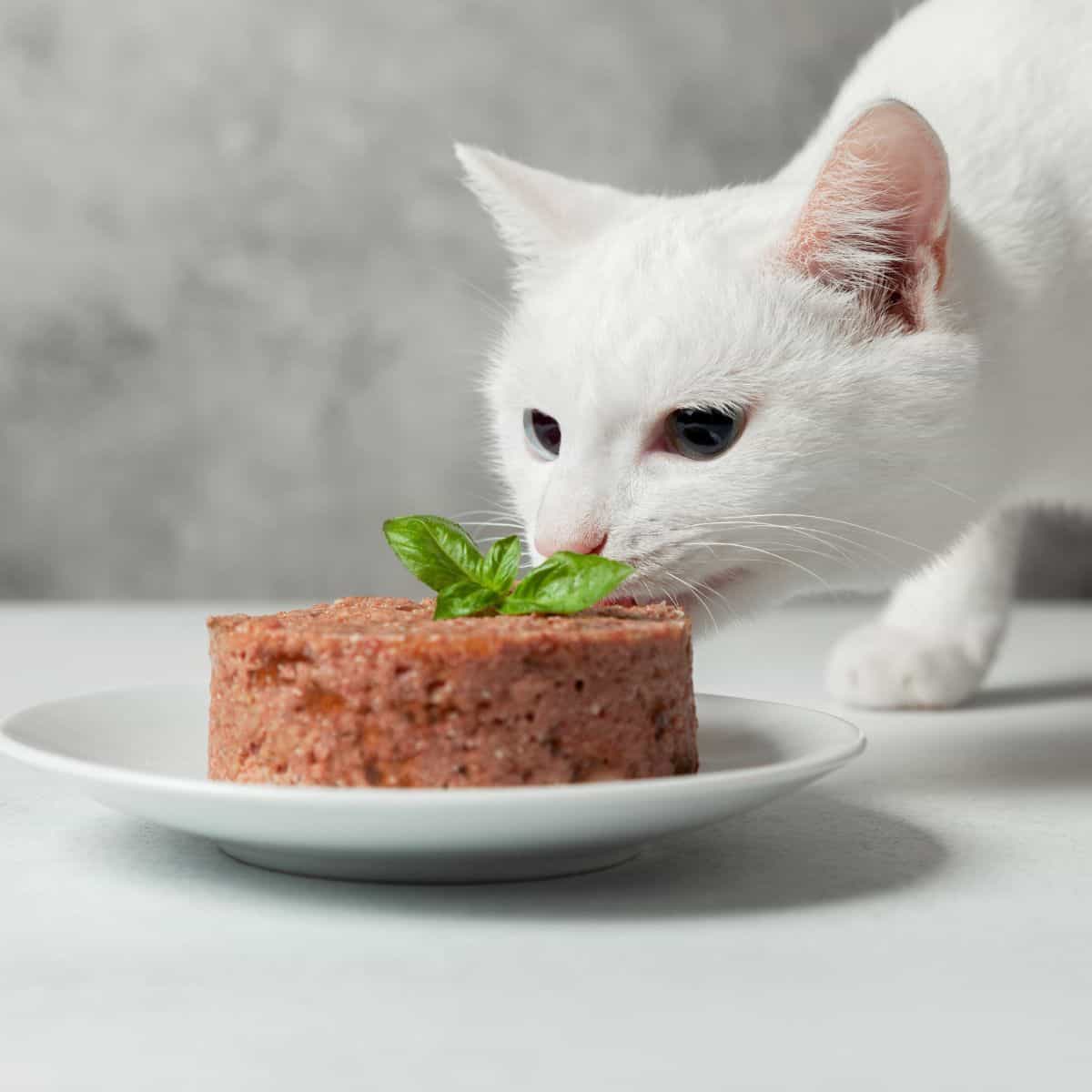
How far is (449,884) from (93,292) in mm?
2397

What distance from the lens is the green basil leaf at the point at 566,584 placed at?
938mm

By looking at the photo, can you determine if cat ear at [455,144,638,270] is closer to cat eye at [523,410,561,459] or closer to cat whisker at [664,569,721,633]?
cat eye at [523,410,561,459]

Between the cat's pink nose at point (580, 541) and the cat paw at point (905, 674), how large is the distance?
2.34 feet

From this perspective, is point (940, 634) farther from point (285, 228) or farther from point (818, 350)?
point (285, 228)

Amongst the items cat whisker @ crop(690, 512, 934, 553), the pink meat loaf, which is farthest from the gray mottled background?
the pink meat loaf

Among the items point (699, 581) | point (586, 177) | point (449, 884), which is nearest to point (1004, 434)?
point (699, 581)

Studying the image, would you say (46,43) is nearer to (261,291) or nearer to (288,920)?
(261,291)

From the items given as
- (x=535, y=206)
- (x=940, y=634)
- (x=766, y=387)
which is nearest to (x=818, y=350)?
(x=766, y=387)

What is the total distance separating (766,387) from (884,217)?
172 mm

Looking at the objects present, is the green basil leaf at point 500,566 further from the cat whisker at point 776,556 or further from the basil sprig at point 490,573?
the cat whisker at point 776,556

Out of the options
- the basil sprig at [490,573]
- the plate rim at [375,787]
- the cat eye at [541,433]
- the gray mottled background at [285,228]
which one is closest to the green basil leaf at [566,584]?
the basil sprig at [490,573]

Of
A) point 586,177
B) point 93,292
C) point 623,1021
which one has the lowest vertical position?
point 623,1021

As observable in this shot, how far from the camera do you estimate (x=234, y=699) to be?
927 millimetres

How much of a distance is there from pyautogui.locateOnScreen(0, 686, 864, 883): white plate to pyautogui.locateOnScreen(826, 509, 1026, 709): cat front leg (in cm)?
79
